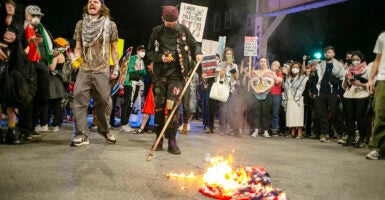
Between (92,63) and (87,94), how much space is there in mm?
545

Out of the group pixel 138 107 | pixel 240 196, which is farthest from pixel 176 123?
pixel 138 107

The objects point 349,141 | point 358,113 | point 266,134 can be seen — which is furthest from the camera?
point 266,134

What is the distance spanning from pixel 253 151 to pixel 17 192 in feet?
15.3

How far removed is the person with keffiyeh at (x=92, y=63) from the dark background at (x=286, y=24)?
11.3 meters

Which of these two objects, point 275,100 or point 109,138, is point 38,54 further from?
point 275,100

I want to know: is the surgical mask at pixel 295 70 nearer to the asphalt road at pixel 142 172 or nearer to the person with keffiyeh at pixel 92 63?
the asphalt road at pixel 142 172

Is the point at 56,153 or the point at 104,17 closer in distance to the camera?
the point at 56,153

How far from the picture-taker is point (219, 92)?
10.4 meters

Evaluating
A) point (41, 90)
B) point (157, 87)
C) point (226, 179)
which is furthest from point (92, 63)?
point (226, 179)

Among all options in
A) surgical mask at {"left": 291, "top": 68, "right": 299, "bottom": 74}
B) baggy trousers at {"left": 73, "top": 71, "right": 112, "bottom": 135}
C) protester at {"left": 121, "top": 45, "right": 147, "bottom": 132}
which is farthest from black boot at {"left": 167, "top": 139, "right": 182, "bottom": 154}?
surgical mask at {"left": 291, "top": 68, "right": 299, "bottom": 74}

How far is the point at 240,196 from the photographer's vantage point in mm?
3404

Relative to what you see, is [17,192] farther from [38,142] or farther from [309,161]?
[309,161]

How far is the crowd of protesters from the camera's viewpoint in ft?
20.2

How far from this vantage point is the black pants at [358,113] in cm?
854
